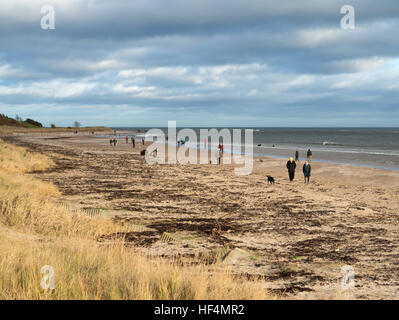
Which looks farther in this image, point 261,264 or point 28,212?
point 28,212

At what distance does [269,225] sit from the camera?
468 inches

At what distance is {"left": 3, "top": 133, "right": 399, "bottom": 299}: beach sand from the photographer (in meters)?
7.60

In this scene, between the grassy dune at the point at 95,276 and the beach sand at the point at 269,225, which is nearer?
the grassy dune at the point at 95,276

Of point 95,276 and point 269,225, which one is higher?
point 95,276

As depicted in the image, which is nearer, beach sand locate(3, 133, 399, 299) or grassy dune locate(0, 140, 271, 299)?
Answer: grassy dune locate(0, 140, 271, 299)

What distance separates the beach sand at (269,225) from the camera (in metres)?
7.60

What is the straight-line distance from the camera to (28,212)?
33.7ft

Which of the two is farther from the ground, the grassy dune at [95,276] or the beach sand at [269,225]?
the grassy dune at [95,276]

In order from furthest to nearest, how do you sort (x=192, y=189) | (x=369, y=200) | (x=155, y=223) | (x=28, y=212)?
(x=192, y=189) → (x=369, y=200) → (x=155, y=223) → (x=28, y=212)

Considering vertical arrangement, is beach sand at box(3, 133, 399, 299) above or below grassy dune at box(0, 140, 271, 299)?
below
